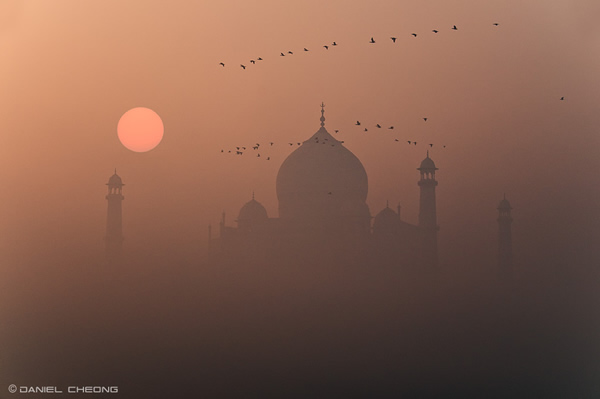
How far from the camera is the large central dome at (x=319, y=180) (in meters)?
32.8

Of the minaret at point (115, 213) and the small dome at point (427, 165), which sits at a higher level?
the small dome at point (427, 165)

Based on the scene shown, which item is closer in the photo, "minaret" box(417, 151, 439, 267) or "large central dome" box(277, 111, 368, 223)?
"minaret" box(417, 151, 439, 267)

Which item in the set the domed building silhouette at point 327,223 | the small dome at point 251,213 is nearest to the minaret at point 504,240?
the domed building silhouette at point 327,223

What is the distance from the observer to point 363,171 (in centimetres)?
3366

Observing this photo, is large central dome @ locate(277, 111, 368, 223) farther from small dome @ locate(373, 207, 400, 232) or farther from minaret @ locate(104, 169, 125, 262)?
minaret @ locate(104, 169, 125, 262)

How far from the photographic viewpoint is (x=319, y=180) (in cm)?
3297

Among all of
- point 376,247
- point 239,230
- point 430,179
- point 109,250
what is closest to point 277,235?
point 239,230

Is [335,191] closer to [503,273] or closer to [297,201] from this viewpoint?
[297,201]

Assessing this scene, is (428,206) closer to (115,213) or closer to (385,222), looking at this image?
(385,222)

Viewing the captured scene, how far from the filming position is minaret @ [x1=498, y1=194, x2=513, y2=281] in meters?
24.7

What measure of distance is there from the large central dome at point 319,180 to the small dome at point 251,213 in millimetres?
967

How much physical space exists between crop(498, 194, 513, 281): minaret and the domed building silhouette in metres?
2.21

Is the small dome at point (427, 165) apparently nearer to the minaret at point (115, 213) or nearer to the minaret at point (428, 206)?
the minaret at point (428, 206)

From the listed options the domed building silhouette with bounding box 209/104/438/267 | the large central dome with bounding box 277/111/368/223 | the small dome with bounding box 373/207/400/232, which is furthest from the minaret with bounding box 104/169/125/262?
the small dome with bounding box 373/207/400/232
